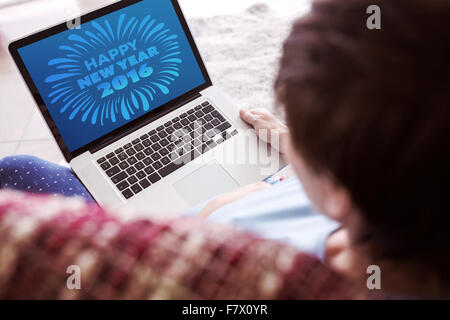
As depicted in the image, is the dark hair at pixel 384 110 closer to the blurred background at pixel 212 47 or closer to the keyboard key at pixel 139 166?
the keyboard key at pixel 139 166

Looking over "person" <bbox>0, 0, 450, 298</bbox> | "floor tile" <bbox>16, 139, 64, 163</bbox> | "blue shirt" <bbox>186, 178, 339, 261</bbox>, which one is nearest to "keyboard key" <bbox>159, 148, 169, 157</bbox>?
"blue shirt" <bbox>186, 178, 339, 261</bbox>

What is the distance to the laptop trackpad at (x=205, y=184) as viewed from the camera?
78cm

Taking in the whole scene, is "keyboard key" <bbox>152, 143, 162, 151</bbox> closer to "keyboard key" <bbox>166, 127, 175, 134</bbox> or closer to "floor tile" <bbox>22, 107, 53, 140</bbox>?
"keyboard key" <bbox>166, 127, 175, 134</bbox>

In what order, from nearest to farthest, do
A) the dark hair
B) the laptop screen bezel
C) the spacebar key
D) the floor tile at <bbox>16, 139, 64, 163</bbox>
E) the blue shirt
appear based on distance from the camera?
the dark hair
the blue shirt
the laptop screen bezel
the spacebar key
the floor tile at <bbox>16, 139, 64, 163</bbox>

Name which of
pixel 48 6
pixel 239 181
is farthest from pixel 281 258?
pixel 48 6

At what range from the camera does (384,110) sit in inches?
10.3

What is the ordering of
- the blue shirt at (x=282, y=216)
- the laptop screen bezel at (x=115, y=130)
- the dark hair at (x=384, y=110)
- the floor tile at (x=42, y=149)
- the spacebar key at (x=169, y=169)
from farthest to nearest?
the floor tile at (x=42, y=149)
the spacebar key at (x=169, y=169)
the laptop screen bezel at (x=115, y=130)
the blue shirt at (x=282, y=216)
the dark hair at (x=384, y=110)

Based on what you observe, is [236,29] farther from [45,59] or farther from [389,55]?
[389,55]

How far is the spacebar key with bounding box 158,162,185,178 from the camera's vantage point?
30.8 inches

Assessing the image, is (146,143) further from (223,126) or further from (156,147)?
(223,126)

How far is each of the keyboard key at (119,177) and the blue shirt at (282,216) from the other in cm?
22

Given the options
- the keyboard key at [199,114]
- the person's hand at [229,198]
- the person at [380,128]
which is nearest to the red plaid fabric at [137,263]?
the person at [380,128]

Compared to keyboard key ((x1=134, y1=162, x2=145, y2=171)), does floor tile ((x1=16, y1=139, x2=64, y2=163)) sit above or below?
below

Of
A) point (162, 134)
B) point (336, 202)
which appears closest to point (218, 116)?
point (162, 134)
